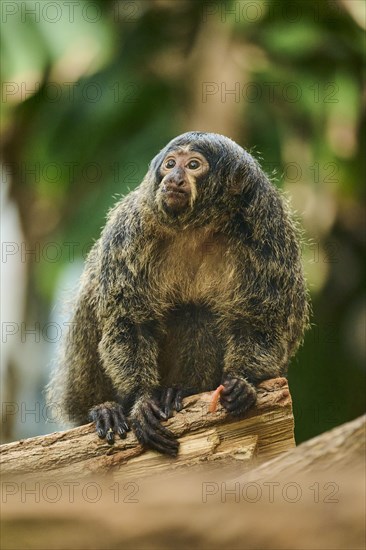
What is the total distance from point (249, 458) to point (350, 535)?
3845 mm

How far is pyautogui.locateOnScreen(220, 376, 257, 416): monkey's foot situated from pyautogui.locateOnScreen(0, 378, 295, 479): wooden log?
0.05m

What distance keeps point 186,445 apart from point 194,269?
4.68 feet

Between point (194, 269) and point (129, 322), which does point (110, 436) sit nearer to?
point (129, 322)

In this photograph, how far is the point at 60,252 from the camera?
12.3 metres

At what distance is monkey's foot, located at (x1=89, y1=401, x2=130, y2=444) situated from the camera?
591cm

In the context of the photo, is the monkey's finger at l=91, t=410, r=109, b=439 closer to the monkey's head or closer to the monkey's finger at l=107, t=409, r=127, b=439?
the monkey's finger at l=107, t=409, r=127, b=439

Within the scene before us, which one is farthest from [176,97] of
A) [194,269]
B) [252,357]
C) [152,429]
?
[152,429]

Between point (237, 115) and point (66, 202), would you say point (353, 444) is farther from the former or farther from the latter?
point (66, 202)

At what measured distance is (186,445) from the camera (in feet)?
19.1

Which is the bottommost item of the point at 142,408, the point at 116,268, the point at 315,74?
the point at 142,408

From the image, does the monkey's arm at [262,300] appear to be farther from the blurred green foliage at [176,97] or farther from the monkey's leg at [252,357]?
the blurred green foliage at [176,97]

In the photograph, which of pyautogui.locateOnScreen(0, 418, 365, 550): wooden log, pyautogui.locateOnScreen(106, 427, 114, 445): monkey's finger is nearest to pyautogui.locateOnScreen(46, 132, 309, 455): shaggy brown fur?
pyautogui.locateOnScreen(106, 427, 114, 445): monkey's finger

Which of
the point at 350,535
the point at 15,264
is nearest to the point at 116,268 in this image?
the point at 350,535

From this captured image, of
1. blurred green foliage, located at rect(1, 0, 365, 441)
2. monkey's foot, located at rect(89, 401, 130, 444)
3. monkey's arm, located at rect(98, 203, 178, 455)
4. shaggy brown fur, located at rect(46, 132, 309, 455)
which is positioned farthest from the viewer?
blurred green foliage, located at rect(1, 0, 365, 441)
